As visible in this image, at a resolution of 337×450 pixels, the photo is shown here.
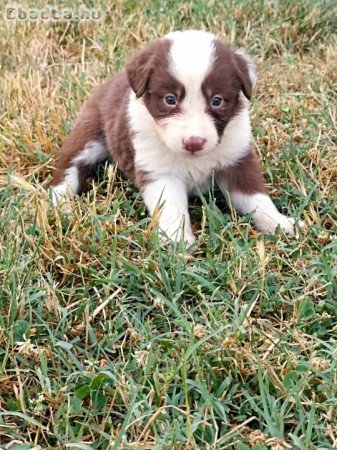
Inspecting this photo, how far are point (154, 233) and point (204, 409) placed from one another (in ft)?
3.61

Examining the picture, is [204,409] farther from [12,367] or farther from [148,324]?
[12,367]

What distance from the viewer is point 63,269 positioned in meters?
3.54

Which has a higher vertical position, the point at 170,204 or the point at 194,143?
the point at 194,143

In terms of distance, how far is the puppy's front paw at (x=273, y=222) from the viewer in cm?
396

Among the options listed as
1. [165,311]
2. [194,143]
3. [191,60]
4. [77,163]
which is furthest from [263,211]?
[77,163]

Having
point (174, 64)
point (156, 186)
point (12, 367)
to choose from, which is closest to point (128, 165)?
point (156, 186)

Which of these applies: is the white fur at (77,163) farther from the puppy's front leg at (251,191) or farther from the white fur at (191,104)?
Answer: the puppy's front leg at (251,191)

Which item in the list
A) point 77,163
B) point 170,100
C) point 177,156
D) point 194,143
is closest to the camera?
point 194,143

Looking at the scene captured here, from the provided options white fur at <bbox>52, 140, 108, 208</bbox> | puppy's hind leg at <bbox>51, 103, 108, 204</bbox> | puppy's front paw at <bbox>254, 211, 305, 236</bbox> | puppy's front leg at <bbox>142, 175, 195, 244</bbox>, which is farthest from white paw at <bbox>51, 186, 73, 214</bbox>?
puppy's front paw at <bbox>254, 211, 305, 236</bbox>

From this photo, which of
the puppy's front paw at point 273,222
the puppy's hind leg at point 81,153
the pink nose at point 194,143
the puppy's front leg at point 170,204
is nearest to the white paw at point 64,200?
the puppy's hind leg at point 81,153

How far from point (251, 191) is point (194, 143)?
2.01ft

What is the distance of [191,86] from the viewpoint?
3758mm

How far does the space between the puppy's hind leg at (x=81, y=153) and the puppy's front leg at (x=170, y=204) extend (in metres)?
0.55

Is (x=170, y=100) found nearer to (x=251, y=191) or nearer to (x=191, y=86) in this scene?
(x=191, y=86)
